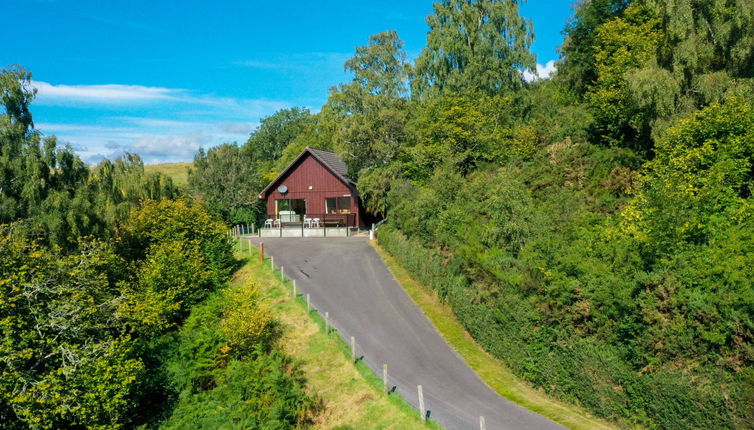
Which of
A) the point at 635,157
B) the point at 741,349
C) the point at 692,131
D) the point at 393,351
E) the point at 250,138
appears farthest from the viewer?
the point at 250,138

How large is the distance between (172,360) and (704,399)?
18407mm

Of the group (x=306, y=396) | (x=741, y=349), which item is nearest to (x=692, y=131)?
(x=741, y=349)

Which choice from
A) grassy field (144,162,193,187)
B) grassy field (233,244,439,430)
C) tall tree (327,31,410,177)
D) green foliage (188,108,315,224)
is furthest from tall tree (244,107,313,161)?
grassy field (233,244,439,430)

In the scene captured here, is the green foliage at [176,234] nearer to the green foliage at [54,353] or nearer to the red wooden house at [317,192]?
the green foliage at [54,353]

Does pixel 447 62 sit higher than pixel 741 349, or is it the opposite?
pixel 447 62

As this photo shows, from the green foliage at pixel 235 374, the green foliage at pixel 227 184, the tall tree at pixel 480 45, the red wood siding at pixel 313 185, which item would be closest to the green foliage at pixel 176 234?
the green foliage at pixel 235 374

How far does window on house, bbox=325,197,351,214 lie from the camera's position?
138 ft

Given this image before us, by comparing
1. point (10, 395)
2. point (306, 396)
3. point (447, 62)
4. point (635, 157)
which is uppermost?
point (447, 62)

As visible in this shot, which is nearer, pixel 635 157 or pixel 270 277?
pixel 635 157

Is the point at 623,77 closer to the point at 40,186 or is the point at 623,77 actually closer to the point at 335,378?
the point at 335,378

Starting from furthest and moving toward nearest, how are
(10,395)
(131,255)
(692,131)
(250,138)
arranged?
(250,138) < (131,255) < (692,131) < (10,395)

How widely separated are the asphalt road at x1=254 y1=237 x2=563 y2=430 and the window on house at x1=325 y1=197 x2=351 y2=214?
820cm

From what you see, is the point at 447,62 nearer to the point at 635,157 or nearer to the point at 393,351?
the point at 635,157

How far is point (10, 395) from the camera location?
12.9 m
